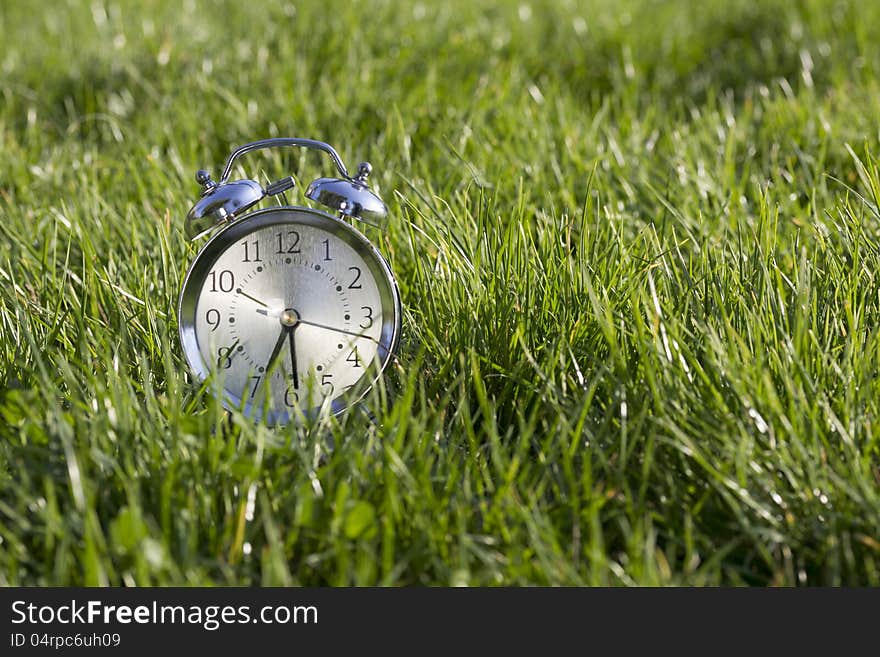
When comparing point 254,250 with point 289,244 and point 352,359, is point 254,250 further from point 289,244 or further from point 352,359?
point 352,359

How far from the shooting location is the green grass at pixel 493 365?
160 cm

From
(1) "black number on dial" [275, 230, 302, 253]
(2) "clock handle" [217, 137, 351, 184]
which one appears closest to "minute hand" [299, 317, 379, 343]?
(1) "black number on dial" [275, 230, 302, 253]

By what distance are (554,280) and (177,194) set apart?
4.07ft

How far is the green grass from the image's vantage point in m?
1.60

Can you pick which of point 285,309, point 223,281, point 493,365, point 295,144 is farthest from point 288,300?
point 493,365

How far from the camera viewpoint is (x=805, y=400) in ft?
5.74

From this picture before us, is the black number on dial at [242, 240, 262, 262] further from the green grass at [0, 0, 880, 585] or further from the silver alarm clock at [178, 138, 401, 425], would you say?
the green grass at [0, 0, 880, 585]

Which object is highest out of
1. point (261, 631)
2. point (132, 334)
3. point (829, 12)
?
point (829, 12)

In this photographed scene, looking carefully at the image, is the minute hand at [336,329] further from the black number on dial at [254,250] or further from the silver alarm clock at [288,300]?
the black number on dial at [254,250]

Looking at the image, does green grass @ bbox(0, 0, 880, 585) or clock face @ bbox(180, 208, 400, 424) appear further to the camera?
clock face @ bbox(180, 208, 400, 424)

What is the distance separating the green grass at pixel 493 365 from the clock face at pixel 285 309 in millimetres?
93

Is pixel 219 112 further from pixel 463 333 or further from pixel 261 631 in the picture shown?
pixel 261 631

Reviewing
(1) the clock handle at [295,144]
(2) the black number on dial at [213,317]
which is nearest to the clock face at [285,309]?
(2) the black number on dial at [213,317]

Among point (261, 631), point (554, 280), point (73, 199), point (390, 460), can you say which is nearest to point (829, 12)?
point (554, 280)
